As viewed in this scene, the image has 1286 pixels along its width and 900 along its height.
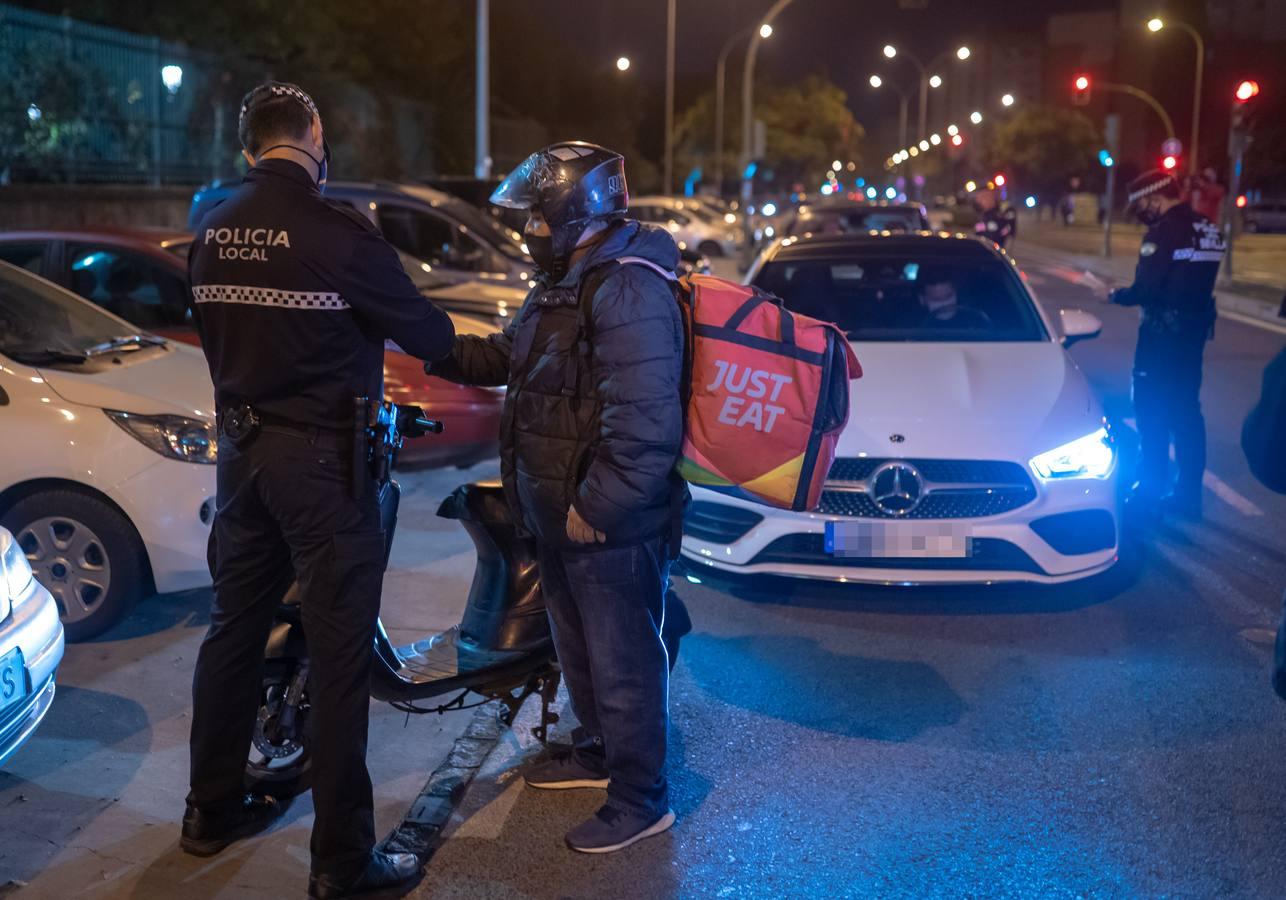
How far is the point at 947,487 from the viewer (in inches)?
213

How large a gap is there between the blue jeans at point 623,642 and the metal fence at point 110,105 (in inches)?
543

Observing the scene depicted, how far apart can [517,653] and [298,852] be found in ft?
2.85

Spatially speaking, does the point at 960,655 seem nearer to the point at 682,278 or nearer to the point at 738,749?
the point at 738,749

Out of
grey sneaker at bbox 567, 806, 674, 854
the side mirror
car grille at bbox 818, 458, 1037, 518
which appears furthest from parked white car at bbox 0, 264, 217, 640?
the side mirror

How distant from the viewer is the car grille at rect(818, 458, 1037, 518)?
5.40m

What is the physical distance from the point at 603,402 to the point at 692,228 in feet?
97.0

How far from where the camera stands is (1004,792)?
417 cm

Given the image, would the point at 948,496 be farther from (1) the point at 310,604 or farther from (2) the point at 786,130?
(2) the point at 786,130

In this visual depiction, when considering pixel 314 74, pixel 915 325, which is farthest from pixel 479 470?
pixel 314 74

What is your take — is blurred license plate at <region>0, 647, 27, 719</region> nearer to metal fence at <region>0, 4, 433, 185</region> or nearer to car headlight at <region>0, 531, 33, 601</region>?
car headlight at <region>0, 531, 33, 601</region>

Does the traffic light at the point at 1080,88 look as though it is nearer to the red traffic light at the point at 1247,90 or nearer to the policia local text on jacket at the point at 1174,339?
the red traffic light at the point at 1247,90

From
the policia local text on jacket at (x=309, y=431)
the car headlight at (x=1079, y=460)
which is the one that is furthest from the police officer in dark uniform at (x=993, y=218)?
the policia local text on jacket at (x=309, y=431)

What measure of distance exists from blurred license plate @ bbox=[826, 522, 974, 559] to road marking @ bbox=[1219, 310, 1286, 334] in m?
13.4

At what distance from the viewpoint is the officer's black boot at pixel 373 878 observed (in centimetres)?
344
